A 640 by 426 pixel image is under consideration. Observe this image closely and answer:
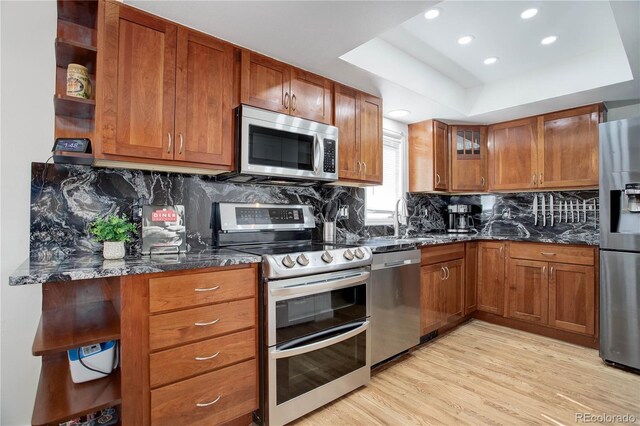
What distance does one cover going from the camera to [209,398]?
5.28ft

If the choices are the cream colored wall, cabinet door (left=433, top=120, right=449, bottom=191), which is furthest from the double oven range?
cabinet door (left=433, top=120, right=449, bottom=191)

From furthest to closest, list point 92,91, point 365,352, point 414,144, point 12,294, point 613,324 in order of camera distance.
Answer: point 414,144 < point 613,324 < point 365,352 < point 92,91 < point 12,294

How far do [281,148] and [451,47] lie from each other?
175cm

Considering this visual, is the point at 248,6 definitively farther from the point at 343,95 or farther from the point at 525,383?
the point at 525,383

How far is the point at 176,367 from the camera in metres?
1.52

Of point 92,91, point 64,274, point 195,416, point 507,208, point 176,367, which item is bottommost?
point 195,416

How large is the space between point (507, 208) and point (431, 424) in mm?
3049

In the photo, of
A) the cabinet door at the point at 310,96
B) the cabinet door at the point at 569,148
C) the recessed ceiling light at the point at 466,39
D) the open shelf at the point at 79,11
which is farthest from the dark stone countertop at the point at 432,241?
the open shelf at the point at 79,11

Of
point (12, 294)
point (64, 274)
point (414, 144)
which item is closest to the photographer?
point (64, 274)

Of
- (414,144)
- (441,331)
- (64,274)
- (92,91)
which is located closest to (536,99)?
(414,144)

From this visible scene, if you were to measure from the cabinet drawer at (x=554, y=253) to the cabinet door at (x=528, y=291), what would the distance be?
2.5 inches

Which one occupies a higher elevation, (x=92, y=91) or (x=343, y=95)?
(x=343, y=95)

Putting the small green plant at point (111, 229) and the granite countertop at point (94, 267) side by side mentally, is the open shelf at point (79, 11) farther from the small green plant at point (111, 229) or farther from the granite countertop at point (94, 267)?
the granite countertop at point (94, 267)

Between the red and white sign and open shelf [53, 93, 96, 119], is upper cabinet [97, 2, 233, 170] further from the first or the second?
the red and white sign
